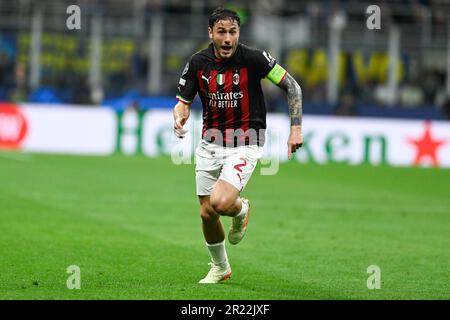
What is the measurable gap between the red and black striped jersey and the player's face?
16 cm

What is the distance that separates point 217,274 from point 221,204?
75 cm

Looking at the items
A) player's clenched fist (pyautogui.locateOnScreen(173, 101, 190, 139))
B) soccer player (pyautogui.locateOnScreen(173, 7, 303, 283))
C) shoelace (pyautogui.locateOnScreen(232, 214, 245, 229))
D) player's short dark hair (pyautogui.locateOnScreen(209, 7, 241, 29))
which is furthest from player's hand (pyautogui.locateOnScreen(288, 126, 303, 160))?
player's short dark hair (pyautogui.locateOnScreen(209, 7, 241, 29))

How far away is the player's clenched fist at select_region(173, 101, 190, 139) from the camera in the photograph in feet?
31.1

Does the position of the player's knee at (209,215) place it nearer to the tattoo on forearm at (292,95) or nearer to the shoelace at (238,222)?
the shoelace at (238,222)

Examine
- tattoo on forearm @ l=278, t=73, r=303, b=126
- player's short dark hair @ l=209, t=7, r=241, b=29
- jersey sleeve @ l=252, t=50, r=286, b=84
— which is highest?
player's short dark hair @ l=209, t=7, r=241, b=29

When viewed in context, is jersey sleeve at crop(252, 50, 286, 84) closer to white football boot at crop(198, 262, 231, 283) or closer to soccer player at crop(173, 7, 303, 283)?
soccer player at crop(173, 7, 303, 283)

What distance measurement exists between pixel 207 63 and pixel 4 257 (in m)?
3.02

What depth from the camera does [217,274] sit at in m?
9.66

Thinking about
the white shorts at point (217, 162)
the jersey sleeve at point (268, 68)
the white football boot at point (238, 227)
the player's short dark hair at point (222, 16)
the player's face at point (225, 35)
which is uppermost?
the player's short dark hair at point (222, 16)

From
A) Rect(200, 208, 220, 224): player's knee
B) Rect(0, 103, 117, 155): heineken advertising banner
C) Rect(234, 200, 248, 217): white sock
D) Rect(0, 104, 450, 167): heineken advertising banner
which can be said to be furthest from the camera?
Rect(0, 103, 117, 155): heineken advertising banner

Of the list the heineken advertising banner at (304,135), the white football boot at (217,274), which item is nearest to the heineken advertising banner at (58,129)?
the heineken advertising banner at (304,135)

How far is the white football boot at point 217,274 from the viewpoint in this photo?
31.5 ft

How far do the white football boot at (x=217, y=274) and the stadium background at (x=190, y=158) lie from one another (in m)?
0.16

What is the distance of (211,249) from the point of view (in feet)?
32.1
